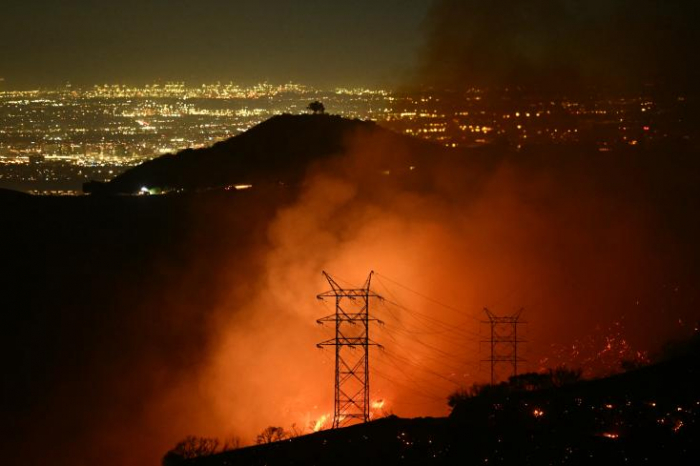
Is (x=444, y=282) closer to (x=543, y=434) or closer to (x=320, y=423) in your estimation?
(x=320, y=423)

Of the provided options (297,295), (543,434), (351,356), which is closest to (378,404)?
(351,356)

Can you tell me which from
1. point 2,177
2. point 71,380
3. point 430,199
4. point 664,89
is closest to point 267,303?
point 71,380

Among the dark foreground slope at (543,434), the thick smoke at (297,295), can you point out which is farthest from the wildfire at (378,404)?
the dark foreground slope at (543,434)

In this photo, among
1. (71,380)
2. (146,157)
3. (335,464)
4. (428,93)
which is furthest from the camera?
(146,157)

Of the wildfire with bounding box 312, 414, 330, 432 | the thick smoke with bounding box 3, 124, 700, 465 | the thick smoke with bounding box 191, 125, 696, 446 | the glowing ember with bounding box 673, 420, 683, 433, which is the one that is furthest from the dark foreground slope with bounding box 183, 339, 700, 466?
the thick smoke with bounding box 191, 125, 696, 446

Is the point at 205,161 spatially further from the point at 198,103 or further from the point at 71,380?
the point at 198,103
